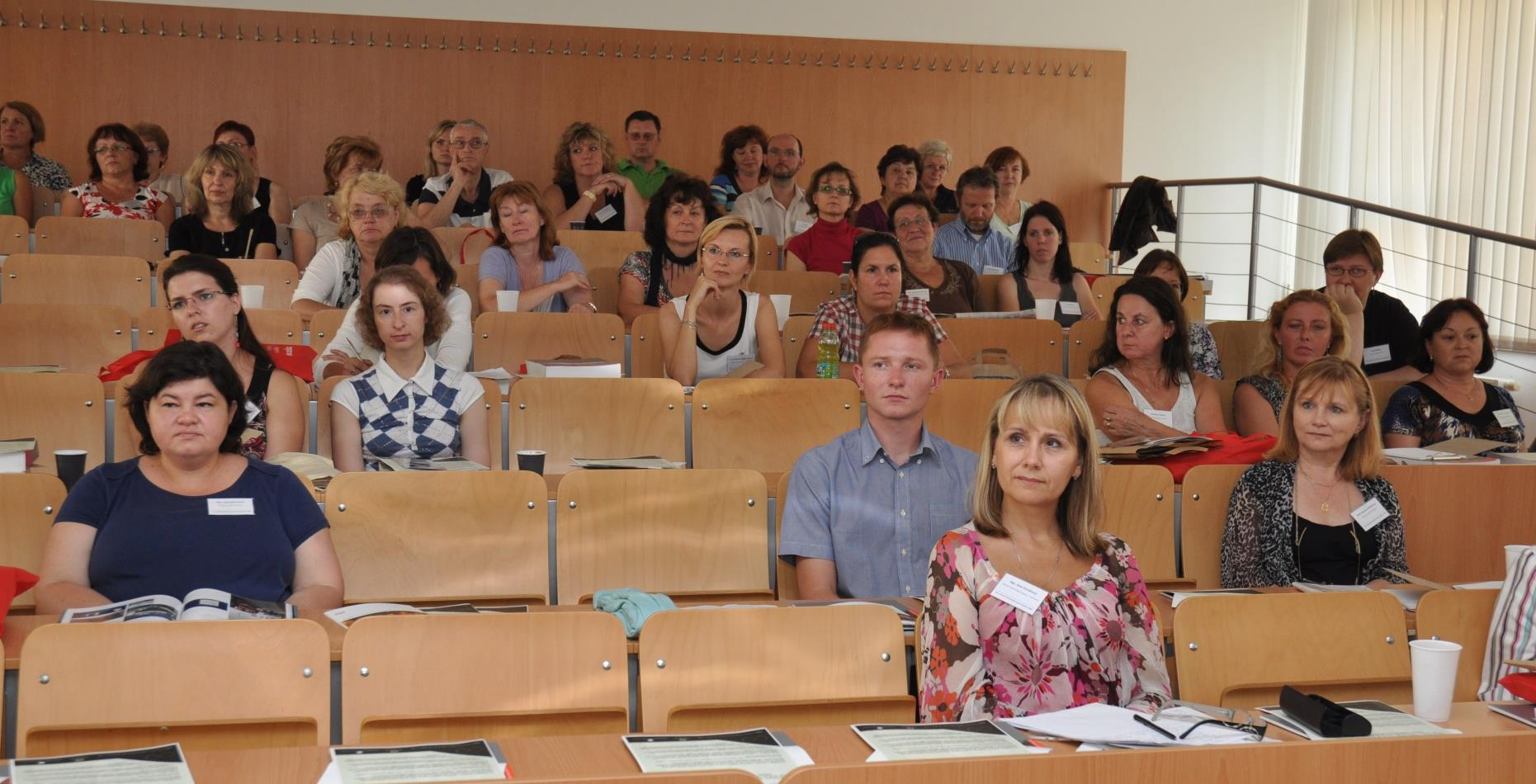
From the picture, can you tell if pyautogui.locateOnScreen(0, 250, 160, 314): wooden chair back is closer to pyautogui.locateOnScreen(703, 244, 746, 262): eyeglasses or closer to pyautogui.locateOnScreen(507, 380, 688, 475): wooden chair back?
pyautogui.locateOnScreen(507, 380, 688, 475): wooden chair back

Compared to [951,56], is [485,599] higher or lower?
lower

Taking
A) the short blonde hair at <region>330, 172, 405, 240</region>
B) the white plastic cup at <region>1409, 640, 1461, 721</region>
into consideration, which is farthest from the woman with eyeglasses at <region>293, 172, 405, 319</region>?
the white plastic cup at <region>1409, 640, 1461, 721</region>

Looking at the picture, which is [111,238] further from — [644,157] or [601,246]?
[644,157]

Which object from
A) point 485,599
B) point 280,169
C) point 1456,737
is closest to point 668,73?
point 280,169

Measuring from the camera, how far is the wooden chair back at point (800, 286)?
5957 mm

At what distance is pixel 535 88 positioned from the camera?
28.7ft

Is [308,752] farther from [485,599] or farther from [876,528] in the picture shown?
[876,528]

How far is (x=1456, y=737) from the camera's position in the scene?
6.20 feet

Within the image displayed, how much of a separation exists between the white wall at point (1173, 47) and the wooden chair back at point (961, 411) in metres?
5.15

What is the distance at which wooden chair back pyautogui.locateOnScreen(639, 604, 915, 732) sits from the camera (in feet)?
7.91

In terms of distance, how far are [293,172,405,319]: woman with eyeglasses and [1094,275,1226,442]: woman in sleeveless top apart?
261 centimetres

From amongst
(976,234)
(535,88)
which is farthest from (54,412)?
(535,88)

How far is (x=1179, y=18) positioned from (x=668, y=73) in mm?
3358

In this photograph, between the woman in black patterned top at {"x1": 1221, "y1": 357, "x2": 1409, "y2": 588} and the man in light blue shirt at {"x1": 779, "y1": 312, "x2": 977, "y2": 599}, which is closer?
the man in light blue shirt at {"x1": 779, "y1": 312, "x2": 977, "y2": 599}
